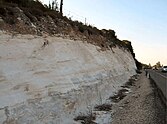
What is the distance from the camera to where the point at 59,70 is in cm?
1366

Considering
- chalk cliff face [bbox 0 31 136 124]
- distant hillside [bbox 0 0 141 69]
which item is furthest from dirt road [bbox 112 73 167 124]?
distant hillside [bbox 0 0 141 69]

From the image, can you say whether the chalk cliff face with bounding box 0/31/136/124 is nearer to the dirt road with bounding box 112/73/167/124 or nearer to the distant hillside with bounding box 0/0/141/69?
the distant hillside with bounding box 0/0/141/69

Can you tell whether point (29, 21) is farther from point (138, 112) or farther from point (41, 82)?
point (138, 112)

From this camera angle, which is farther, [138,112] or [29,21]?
[138,112]

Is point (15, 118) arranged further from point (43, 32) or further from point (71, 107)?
point (43, 32)

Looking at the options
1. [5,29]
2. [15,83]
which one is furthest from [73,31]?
[15,83]

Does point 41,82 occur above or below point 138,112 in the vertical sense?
above

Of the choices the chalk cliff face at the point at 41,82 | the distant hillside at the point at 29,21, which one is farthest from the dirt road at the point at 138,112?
the distant hillside at the point at 29,21

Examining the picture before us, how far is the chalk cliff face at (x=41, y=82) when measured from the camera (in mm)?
9797

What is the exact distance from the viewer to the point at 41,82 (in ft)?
38.4

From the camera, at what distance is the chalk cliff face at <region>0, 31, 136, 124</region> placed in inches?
386

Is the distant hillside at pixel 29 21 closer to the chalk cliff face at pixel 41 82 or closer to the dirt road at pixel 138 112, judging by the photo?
the chalk cliff face at pixel 41 82

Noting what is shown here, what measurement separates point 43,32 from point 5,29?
344 cm

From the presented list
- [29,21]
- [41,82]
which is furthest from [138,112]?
[29,21]
